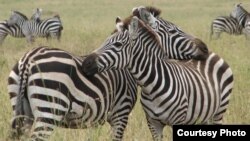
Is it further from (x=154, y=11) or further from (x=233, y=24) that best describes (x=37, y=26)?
(x=154, y=11)

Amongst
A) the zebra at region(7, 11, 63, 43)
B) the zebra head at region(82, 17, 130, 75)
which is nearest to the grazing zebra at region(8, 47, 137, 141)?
the zebra head at region(82, 17, 130, 75)

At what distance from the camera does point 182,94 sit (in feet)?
16.7

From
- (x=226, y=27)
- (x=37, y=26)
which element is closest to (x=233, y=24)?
(x=226, y=27)

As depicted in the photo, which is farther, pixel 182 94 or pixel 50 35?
pixel 50 35

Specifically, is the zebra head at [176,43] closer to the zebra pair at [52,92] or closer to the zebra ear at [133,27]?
the zebra ear at [133,27]

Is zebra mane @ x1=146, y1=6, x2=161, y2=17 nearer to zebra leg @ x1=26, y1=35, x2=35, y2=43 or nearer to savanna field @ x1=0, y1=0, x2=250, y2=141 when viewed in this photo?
savanna field @ x1=0, y1=0, x2=250, y2=141

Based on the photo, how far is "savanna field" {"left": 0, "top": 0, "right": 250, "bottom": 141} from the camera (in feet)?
18.8

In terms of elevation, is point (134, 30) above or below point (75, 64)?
above

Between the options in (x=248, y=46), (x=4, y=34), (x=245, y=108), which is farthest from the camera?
(x=4, y=34)

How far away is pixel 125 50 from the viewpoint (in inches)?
192

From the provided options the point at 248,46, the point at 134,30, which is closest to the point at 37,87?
the point at 134,30

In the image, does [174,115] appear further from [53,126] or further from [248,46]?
[248,46]

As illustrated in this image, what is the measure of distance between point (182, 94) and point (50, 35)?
13398mm

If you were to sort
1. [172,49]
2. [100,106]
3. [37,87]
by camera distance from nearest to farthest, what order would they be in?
[37,87], [100,106], [172,49]
